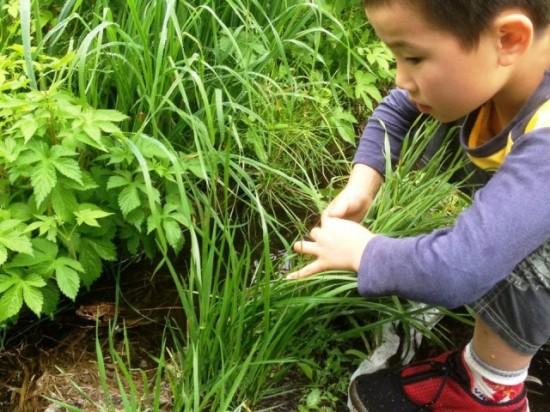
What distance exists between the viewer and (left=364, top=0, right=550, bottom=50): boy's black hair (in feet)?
4.00

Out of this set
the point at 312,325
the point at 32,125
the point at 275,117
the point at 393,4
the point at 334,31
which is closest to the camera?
the point at 393,4

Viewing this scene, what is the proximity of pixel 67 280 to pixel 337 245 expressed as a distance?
58 centimetres

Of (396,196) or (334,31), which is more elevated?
(334,31)

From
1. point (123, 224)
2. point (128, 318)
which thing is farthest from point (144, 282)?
point (123, 224)

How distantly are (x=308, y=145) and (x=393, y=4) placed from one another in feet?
3.33

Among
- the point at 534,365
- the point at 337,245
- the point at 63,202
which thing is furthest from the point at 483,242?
the point at 63,202

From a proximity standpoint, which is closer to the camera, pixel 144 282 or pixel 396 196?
pixel 396 196

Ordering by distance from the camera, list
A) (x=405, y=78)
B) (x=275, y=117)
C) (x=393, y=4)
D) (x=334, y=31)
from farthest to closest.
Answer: (x=334, y=31) → (x=275, y=117) → (x=405, y=78) → (x=393, y=4)

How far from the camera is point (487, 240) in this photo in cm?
120

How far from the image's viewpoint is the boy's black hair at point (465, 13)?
1218mm

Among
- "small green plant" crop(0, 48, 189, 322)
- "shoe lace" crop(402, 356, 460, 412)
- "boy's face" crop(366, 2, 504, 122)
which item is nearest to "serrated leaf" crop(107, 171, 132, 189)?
"small green plant" crop(0, 48, 189, 322)

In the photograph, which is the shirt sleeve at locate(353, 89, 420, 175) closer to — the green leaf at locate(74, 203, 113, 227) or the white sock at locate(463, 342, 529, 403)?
the white sock at locate(463, 342, 529, 403)

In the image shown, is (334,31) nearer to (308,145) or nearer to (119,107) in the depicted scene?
(308,145)

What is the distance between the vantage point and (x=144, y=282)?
1895mm
